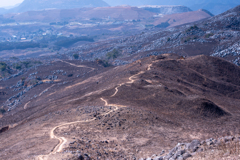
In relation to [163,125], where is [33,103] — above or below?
below

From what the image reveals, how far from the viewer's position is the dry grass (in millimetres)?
8340

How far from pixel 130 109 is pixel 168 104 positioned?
5170 mm

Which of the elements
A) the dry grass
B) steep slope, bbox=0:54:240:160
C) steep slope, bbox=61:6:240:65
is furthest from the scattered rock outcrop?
steep slope, bbox=61:6:240:65

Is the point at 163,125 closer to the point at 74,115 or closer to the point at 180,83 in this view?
the point at 74,115

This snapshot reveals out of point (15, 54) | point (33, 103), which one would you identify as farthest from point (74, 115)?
point (15, 54)

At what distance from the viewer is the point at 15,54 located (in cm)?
12700

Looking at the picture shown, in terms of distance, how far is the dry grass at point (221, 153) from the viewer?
328 inches

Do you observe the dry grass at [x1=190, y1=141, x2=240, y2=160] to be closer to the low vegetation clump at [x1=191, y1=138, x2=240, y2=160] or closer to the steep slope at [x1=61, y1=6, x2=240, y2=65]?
the low vegetation clump at [x1=191, y1=138, x2=240, y2=160]

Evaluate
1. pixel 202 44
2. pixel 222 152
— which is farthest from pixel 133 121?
pixel 202 44

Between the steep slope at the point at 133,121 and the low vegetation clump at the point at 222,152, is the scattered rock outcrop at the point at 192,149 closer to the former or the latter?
the low vegetation clump at the point at 222,152

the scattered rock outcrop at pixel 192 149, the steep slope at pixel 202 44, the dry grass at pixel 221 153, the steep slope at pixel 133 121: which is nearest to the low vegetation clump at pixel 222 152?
the dry grass at pixel 221 153

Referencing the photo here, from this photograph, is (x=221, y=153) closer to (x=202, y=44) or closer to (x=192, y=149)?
(x=192, y=149)

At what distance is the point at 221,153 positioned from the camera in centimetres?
893

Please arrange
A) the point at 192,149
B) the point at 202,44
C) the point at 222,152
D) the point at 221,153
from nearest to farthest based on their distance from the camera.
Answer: the point at 221,153, the point at 222,152, the point at 192,149, the point at 202,44
